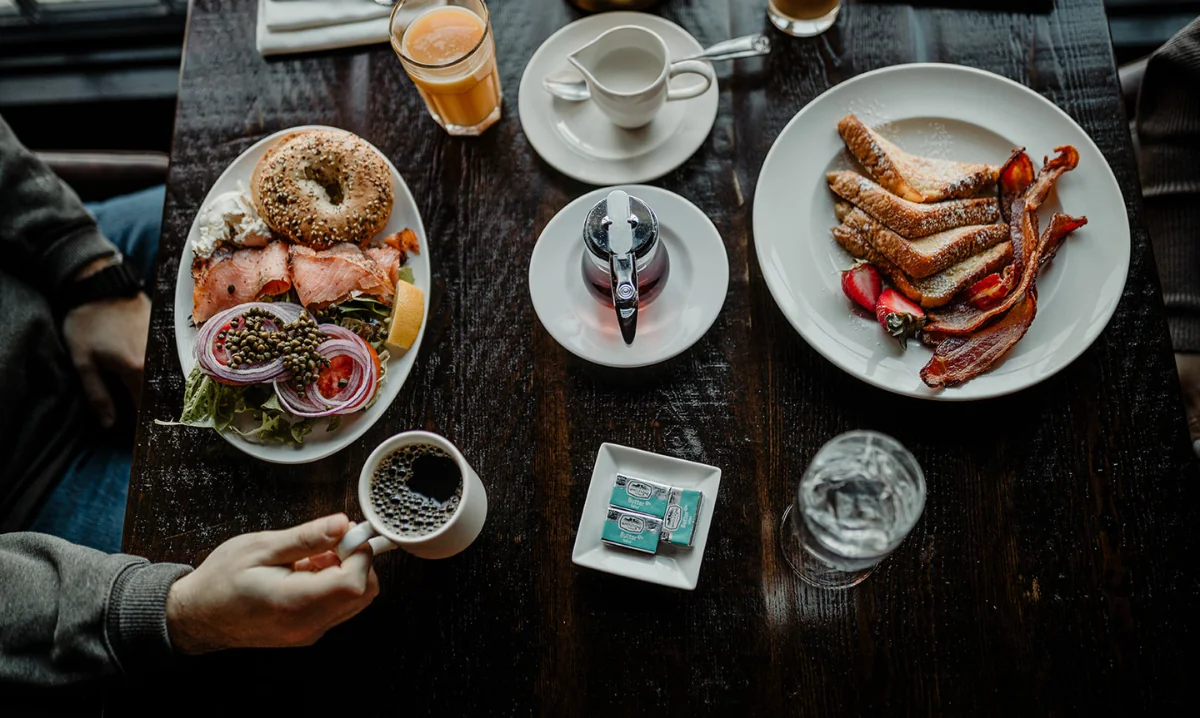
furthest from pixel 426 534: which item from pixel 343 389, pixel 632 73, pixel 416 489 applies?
pixel 632 73

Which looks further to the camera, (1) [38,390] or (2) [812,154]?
(1) [38,390]

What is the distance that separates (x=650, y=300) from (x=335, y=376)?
1.82 feet

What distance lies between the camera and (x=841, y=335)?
133 centimetres

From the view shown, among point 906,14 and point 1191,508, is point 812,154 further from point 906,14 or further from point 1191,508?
point 1191,508

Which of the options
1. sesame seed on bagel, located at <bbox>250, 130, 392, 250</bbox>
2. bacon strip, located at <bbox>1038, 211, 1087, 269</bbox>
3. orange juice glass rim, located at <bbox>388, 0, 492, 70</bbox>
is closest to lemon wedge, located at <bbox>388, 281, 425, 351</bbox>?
sesame seed on bagel, located at <bbox>250, 130, 392, 250</bbox>

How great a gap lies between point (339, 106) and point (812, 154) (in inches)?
36.8

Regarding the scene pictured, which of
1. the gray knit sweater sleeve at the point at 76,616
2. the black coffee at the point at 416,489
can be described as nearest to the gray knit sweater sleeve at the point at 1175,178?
the black coffee at the point at 416,489

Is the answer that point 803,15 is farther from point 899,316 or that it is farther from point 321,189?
point 321,189

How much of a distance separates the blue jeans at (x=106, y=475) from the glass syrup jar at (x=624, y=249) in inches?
39.4

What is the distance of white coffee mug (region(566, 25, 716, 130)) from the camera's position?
139cm

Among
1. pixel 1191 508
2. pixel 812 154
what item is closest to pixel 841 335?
pixel 812 154

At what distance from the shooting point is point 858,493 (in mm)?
1213

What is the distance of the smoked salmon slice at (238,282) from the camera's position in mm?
1369

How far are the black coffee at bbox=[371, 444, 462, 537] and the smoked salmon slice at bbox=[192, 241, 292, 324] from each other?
0.40 metres
